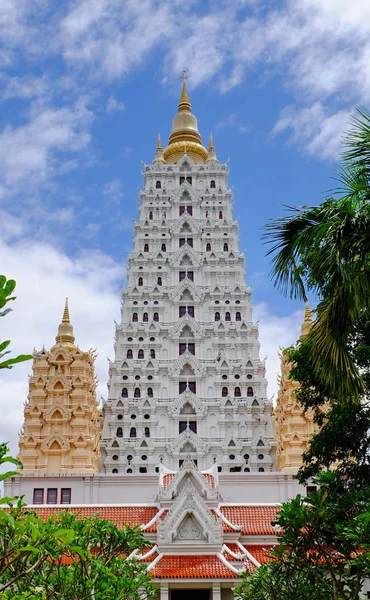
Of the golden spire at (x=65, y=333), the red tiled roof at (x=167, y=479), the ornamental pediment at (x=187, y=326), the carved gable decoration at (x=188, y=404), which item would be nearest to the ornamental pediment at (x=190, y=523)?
the red tiled roof at (x=167, y=479)

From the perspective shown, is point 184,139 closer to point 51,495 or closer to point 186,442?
point 186,442

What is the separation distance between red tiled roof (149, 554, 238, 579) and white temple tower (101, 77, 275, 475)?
20863mm

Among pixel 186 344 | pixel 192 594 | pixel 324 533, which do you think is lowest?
pixel 324 533

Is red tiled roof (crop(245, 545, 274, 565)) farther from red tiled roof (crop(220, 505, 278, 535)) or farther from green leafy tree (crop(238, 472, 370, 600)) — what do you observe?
green leafy tree (crop(238, 472, 370, 600))

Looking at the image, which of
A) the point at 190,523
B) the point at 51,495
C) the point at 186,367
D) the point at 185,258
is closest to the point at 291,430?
the point at 186,367

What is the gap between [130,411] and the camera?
185 ft

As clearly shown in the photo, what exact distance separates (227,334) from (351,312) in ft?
152

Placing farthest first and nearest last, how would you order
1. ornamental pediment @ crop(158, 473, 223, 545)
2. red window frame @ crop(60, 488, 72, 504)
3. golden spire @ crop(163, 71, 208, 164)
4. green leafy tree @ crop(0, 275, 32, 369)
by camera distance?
golden spire @ crop(163, 71, 208, 164), red window frame @ crop(60, 488, 72, 504), ornamental pediment @ crop(158, 473, 223, 545), green leafy tree @ crop(0, 275, 32, 369)

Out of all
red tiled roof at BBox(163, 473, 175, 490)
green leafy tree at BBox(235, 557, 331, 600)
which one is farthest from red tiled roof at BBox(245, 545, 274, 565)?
green leafy tree at BBox(235, 557, 331, 600)

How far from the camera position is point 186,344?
5953 cm

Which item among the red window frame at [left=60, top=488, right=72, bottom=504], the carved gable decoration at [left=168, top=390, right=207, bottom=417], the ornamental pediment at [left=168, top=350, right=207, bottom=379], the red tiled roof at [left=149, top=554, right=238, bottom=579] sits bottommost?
the red tiled roof at [left=149, top=554, right=238, bottom=579]

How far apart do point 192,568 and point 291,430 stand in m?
25.7

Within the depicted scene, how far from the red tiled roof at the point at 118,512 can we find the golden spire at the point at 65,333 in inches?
1059

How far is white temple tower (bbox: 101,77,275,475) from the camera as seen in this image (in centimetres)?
5450
